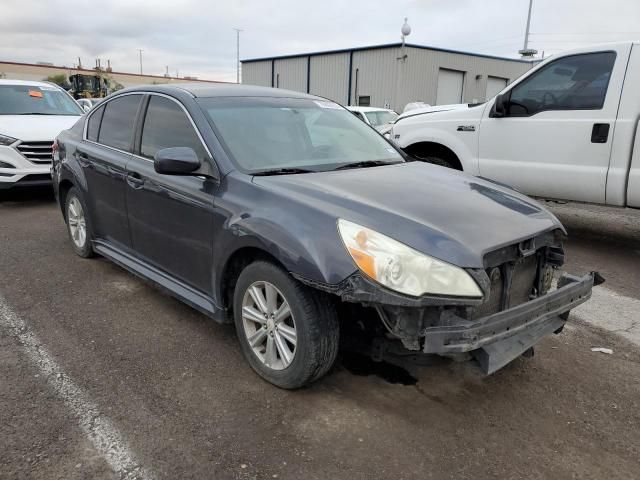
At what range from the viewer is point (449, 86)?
28.0m

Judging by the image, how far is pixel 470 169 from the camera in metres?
6.48

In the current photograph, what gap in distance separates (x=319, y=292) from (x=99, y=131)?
10.1ft

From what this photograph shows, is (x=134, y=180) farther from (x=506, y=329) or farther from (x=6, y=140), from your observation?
(x=6, y=140)

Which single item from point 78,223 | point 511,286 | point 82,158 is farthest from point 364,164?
point 78,223

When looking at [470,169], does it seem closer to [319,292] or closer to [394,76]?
[319,292]

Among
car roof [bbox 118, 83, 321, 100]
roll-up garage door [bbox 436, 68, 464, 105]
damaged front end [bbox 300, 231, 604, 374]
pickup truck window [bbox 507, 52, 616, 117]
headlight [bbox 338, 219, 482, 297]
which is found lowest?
damaged front end [bbox 300, 231, 604, 374]

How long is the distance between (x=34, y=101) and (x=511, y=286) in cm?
894

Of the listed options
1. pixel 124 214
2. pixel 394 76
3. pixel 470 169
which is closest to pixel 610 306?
pixel 470 169

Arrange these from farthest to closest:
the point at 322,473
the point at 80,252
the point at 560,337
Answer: the point at 80,252 < the point at 560,337 < the point at 322,473

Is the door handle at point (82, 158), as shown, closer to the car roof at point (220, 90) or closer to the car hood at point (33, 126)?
the car roof at point (220, 90)

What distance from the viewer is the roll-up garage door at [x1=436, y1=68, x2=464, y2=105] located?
90.2 ft

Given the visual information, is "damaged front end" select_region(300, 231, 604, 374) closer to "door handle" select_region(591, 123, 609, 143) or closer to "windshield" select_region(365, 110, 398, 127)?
"door handle" select_region(591, 123, 609, 143)

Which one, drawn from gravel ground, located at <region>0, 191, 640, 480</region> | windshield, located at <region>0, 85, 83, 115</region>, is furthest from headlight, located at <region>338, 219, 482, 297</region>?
windshield, located at <region>0, 85, 83, 115</region>

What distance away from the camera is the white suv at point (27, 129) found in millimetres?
7613
